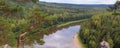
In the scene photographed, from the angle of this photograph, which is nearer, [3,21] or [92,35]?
[3,21]

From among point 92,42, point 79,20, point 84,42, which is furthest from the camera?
point 79,20

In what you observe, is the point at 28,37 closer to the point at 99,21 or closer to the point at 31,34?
the point at 31,34

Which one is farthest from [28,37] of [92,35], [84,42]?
[84,42]

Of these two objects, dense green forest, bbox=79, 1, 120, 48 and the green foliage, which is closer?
dense green forest, bbox=79, 1, 120, 48

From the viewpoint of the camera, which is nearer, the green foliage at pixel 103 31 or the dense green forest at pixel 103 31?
the dense green forest at pixel 103 31

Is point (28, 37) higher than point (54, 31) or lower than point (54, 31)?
higher

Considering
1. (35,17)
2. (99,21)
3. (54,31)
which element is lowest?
(54,31)

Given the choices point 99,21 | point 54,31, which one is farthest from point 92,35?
point 54,31

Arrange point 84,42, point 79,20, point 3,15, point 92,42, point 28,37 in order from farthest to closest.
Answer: point 79,20 → point 84,42 → point 92,42 → point 3,15 → point 28,37
